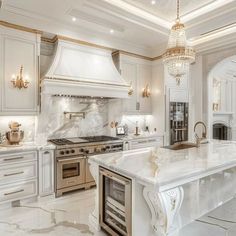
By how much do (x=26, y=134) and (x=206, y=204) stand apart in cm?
332

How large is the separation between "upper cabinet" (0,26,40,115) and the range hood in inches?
11.3

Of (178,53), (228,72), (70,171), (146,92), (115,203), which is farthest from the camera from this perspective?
(228,72)

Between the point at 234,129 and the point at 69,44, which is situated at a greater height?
the point at 69,44

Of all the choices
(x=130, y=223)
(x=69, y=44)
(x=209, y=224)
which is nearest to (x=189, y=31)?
A: (x=69, y=44)

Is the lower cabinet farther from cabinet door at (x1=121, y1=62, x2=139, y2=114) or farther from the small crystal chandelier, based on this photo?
the small crystal chandelier

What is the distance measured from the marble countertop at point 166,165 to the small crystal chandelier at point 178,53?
48.4 inches

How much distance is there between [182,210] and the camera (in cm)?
233

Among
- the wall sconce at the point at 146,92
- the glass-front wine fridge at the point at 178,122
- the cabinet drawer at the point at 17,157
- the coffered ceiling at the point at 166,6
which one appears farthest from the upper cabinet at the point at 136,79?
the cabinet drawer at the point at 17,157

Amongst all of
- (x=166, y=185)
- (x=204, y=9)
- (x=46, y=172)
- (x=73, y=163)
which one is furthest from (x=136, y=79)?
(x=166, y=185)

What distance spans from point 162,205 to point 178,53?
77.3 inches

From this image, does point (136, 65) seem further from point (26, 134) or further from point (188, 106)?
point (26, 134)

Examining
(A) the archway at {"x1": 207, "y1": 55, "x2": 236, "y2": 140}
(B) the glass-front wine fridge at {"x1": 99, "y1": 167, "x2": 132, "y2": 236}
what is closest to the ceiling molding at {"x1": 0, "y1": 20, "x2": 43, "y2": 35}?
(B) the glass-front wine fridge at {"x1": 99, "y1": 167, "x2": 132, "y2": 236}

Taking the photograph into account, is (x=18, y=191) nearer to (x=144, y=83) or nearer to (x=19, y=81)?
(x=19, y=81)

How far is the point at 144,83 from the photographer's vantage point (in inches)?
202
